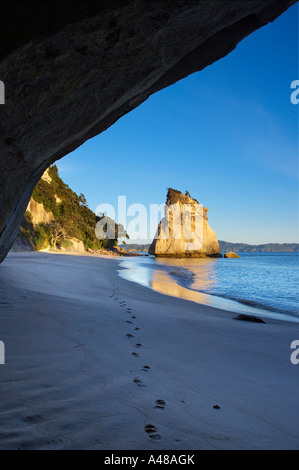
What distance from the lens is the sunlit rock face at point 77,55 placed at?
1653mm

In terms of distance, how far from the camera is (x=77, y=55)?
1887mm

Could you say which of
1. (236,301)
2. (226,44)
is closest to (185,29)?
(226,44)

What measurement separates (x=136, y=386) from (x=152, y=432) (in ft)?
2.24

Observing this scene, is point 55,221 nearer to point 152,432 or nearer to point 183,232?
point 152,432

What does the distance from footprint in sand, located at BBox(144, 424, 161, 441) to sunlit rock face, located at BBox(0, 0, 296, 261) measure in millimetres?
2093

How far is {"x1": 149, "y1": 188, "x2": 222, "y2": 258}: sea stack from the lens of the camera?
68625mm

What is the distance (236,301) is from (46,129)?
34.6 ft
